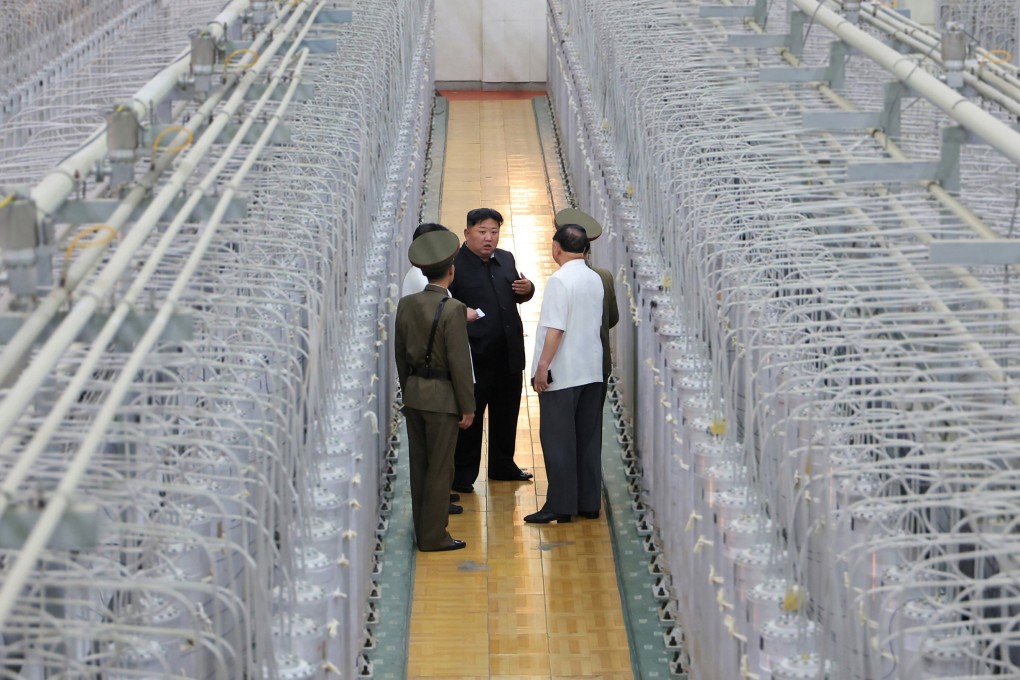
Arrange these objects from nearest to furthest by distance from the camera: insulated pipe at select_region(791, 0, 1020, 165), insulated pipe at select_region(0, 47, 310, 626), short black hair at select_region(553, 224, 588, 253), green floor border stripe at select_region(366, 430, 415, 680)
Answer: insulated pipe at select_region(0, 47, 310, 626), insulated pipe at select_region(791, 0, 1020, 165), green floor border stripe at select_region(366, 430, 415, 680), short black hair at select_region(553, 224, 588, 253)

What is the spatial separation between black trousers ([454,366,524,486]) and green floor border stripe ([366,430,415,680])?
0.34 meters

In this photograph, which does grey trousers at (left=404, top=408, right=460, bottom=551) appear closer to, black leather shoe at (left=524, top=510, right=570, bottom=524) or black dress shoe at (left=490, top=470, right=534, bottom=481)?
black leather shoe at (left=524, top=510, right=570, bottom=524)

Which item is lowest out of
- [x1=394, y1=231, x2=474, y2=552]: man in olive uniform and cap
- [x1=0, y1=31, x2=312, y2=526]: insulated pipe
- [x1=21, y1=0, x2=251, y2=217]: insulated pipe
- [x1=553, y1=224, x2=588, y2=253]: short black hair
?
[x1=394, y1=231, x2=474, y2=552]: man in olive uniform and cap

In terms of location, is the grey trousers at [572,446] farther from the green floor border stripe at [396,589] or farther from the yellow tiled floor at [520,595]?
the green floor border stripe at [396,589]

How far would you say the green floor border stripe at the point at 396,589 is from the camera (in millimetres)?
5867

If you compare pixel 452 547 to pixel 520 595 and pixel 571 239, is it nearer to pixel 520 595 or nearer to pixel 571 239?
Answer: pixel 520 595

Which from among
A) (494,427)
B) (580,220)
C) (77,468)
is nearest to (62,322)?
(77,468)

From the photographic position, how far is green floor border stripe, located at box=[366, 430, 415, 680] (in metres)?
5.87

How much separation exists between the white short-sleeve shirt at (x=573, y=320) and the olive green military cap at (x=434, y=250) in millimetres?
536

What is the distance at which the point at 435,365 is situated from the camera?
655 centimetres

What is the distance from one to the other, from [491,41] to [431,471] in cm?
1193

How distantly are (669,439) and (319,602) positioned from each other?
2.43 meters

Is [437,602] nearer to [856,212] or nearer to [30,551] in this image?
[856,212]

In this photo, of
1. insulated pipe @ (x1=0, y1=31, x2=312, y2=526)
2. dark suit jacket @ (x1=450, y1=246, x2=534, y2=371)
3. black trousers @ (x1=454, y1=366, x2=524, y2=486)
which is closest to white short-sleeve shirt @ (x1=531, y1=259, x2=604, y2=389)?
dark suit jacket @ (x1=450, y1=246, x2=534, y2=371)
